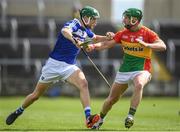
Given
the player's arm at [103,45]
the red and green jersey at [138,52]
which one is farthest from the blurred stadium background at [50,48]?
the red and green jersey at [138,52]

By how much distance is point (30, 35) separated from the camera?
128ft

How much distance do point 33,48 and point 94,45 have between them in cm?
2143

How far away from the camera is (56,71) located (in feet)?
54.1

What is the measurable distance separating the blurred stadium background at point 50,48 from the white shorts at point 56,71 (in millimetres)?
17696

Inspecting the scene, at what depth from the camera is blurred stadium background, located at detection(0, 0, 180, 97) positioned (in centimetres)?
3547

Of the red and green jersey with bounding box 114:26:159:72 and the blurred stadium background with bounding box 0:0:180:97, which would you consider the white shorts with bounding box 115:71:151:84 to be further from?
the blurred stadium background with bounding box 0:0:180:97

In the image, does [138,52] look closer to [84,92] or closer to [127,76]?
[127,76]

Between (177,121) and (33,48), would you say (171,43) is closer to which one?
(33,48)

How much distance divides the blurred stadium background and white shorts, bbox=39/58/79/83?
17.7 metres

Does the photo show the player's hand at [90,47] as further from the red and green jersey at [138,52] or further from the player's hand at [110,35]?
the red and green jersey at [138,52]

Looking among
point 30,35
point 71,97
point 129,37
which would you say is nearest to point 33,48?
point 30,35

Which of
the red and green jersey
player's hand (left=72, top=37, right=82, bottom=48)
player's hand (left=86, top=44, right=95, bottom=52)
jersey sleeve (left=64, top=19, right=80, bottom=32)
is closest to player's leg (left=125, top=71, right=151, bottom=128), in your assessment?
the red and green jersey

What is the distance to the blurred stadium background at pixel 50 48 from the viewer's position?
35.5 m

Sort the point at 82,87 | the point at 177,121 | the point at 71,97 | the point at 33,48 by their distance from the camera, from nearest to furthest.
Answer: the point at 82,87, the point at 177,121, the point at 71,97, the point at 33,48
